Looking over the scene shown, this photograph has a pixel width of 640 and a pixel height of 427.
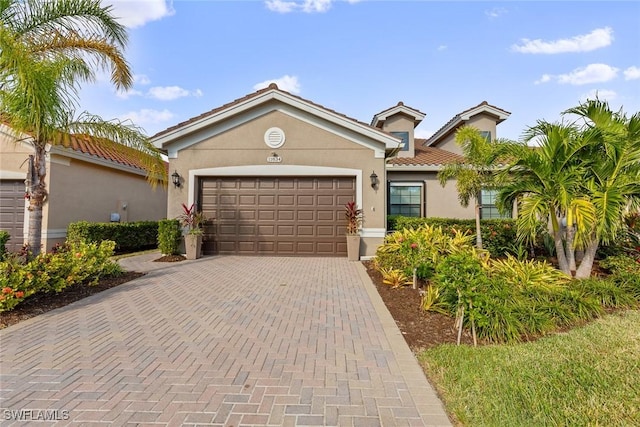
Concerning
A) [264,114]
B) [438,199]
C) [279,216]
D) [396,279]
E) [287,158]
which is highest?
[264,114]

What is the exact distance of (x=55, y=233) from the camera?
10664 millimetres

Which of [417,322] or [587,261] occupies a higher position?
[587,261]

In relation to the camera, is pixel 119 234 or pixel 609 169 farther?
pixel 119 234

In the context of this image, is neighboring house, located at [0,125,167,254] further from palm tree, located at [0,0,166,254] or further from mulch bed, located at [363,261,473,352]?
mulch bed, located at [363,261,473,352]

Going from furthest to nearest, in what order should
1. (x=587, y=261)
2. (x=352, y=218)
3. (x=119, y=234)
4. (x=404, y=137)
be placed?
(x=404, y=137) < (x=119, y=234) < (x=352, y=218) < (x=587, y=261)

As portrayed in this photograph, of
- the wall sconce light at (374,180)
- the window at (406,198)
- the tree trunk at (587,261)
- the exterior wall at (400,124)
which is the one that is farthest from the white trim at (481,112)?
the tree trunk at (587,261)

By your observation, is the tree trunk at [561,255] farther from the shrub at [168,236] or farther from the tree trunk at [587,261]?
the shrub at [168,236]

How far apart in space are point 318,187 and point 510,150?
18.9ft

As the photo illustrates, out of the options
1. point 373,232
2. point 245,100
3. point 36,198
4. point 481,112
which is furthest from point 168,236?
point 481,112

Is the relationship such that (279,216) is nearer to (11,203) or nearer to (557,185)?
(557,185)

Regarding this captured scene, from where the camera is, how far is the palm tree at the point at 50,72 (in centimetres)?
561

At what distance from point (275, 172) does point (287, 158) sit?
64cm

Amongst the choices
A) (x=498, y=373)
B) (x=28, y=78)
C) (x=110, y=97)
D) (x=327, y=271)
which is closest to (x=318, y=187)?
(x=327, y=271)

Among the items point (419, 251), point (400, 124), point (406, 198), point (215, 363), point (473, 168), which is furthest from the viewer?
point (400, 124)
